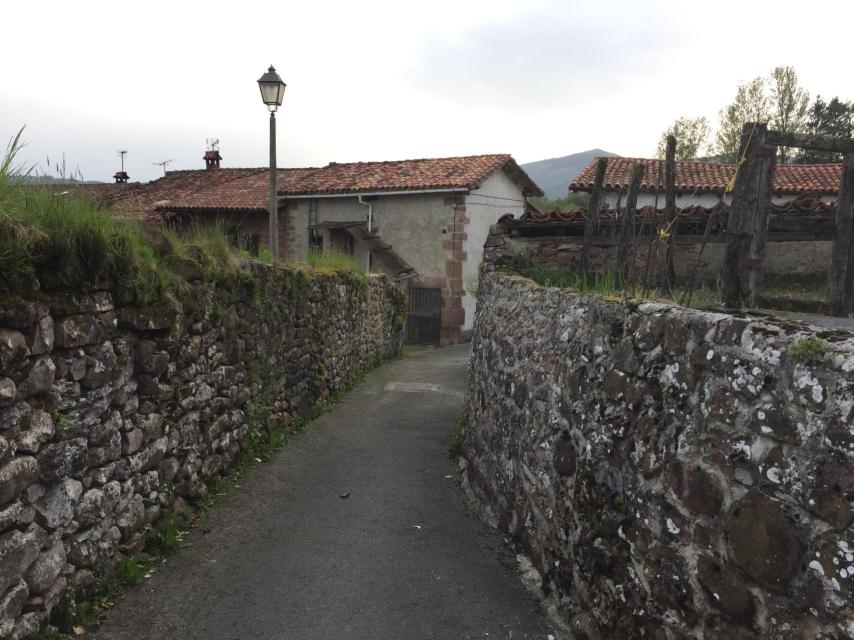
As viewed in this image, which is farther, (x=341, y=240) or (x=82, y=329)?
(x=341, y=240)

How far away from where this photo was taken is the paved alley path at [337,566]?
3.52 metres

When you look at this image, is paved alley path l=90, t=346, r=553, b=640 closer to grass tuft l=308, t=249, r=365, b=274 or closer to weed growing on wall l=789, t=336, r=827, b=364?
weed growing on wall l=789, t=336, r=827, b=364

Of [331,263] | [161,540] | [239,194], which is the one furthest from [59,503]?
[239,194]

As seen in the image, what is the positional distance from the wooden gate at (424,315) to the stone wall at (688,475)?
52.0 ft

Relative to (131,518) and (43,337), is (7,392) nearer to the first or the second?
(43,337)

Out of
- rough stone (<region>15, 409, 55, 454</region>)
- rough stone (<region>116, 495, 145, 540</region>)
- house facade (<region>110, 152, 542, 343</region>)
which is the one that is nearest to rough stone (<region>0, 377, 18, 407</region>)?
rough stone (<region>15, 409, 55, 454</region>)

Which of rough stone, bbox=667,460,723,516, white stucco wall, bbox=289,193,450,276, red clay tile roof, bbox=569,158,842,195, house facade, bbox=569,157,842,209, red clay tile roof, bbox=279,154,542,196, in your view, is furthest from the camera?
white stucco wall, bbox=289,193,450,276

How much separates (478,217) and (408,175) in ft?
9.53

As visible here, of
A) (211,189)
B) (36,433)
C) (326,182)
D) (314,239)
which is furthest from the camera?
(211,189)

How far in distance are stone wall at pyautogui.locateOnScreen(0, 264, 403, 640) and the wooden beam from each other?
4629mm

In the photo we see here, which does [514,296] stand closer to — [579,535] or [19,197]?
[579,535]

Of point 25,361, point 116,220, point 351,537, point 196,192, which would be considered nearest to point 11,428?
point 25,361

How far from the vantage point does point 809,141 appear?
4.42 m

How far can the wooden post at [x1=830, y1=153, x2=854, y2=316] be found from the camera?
4.36 metres
